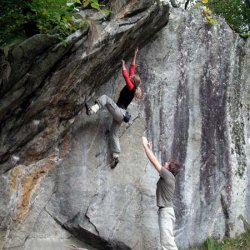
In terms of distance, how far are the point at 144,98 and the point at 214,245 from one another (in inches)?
135

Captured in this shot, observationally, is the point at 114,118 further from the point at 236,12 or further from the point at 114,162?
the point at 236,12

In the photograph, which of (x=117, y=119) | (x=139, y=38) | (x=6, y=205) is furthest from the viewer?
(x=139, y=38)

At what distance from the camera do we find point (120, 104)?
8.85m

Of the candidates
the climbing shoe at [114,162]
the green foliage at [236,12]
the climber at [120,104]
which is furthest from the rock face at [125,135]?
the green foliage at [236,12]

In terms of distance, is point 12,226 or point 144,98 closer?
point 12,226

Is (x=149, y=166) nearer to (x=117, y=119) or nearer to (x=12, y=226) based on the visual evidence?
(x=117, y=119)

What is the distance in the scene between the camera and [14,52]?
734 cm

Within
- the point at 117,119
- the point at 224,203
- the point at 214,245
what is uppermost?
the point at 117,119

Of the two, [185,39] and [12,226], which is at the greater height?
[185,39]

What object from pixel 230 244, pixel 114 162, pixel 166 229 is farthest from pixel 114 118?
pixel 230 244

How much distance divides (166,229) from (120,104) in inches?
101

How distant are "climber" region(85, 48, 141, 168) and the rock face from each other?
202 mm

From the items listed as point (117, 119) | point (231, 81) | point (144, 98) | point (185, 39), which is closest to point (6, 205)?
point (117, 119)

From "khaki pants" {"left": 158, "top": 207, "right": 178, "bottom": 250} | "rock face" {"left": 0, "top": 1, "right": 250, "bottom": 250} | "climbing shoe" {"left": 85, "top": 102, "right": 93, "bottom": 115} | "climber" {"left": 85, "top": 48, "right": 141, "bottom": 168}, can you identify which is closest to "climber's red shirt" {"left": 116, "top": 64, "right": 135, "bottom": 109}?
"climber" {"left": 85, "top": 48, "right": 141, "bottom": 168}
